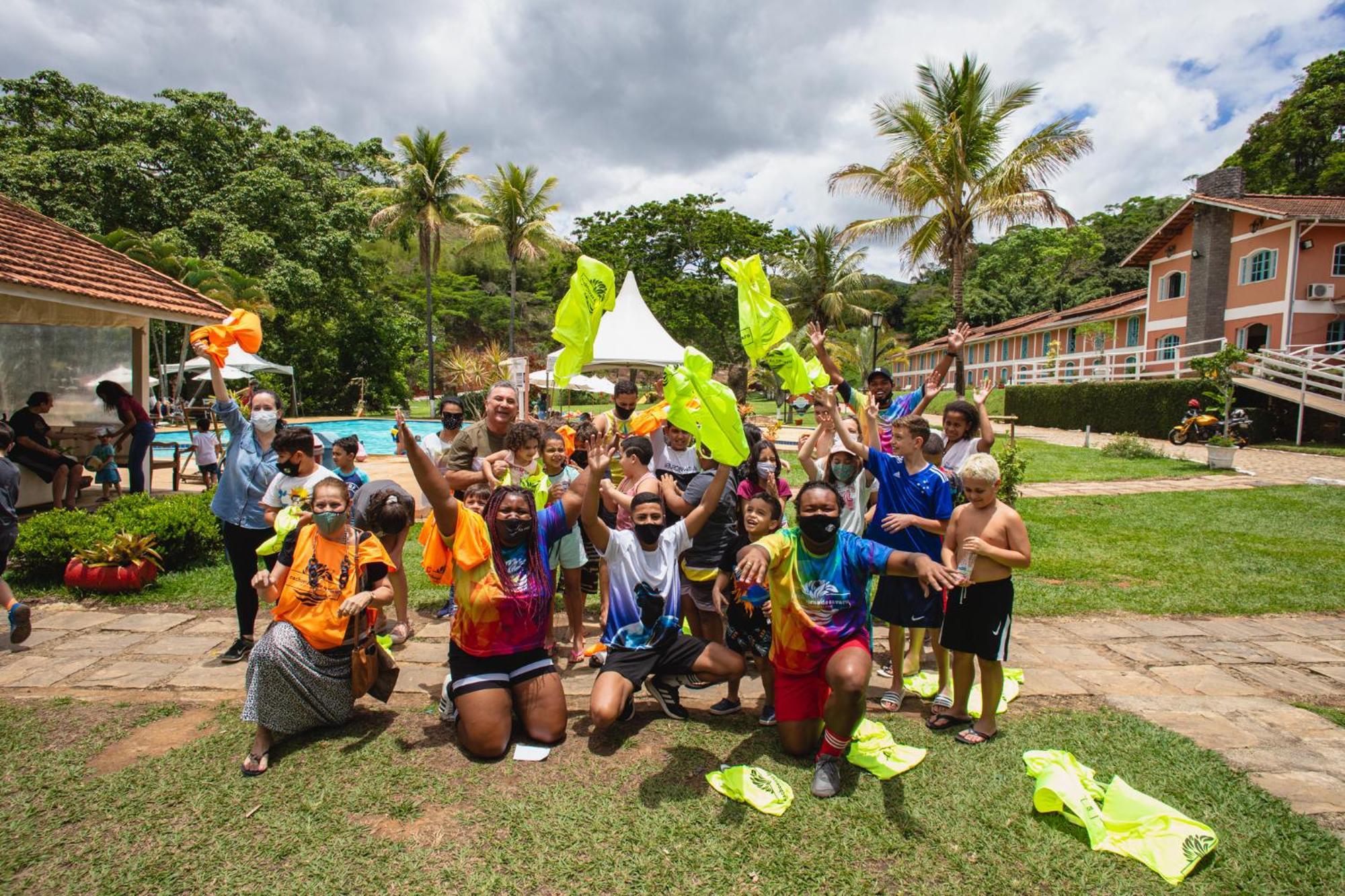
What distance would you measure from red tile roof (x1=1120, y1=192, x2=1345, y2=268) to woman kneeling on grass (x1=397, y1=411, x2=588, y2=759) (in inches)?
1207

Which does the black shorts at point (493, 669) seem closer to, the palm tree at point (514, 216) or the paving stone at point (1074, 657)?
the paving stone at point (1074, 657)

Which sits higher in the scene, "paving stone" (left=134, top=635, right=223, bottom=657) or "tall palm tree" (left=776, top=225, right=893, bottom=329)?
"tall palm tree" (left=776, top=225, right=893, bottom=329)

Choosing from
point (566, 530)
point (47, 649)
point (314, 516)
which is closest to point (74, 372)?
point (47, 649)

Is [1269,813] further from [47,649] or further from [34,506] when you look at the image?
[34,506]

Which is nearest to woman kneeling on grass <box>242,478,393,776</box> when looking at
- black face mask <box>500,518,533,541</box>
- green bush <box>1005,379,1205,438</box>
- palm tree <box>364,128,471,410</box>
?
black face mask <box>500,518,533,541</box>

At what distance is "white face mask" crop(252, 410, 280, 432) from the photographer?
4797 mm

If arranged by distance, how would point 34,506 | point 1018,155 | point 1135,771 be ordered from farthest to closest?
point 1018,155 < point 34,506 < point 1135,771

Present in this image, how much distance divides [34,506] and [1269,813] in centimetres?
1267

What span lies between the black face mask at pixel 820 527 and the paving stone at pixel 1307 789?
2.31m

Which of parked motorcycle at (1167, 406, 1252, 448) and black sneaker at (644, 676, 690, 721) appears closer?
black sneaker at (644, 676, 690, 721)

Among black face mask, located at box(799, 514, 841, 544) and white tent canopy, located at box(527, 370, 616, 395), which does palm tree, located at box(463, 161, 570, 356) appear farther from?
black face mask, located at box(799, 514, 841, 544)

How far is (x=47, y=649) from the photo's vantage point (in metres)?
5.20

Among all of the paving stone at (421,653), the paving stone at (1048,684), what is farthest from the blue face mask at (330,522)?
the paving stone at (1048,684)

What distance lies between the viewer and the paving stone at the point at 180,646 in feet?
16.9
